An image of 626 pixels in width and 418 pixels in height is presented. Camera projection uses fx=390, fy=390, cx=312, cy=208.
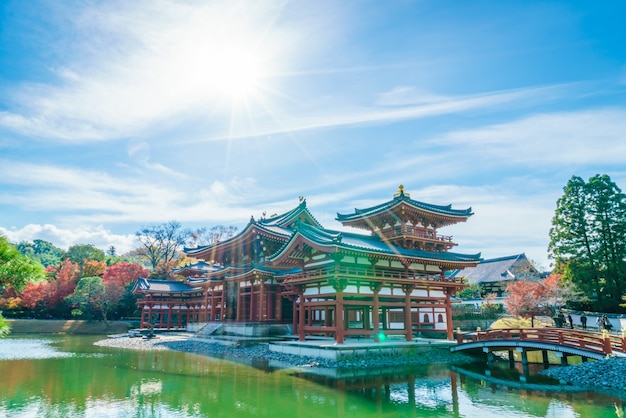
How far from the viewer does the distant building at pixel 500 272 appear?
162 ft

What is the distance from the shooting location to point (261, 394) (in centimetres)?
1459

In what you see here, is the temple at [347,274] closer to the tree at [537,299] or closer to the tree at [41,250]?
the tree at [537,299]

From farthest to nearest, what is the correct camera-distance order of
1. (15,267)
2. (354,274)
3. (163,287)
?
(163,287) → (354,274) → (15,267)

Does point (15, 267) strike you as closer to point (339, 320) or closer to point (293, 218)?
point (339, 320)

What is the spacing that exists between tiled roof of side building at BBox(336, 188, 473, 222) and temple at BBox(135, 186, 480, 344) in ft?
0.25

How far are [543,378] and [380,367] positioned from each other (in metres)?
7.69

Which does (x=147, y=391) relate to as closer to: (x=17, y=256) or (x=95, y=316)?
(x=17, y=256)

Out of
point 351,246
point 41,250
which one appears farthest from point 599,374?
point 41,250

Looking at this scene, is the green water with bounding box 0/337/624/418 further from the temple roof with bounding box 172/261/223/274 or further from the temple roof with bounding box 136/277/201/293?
the temple roof with bounding box 136/277/201/293

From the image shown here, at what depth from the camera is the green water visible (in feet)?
40.8

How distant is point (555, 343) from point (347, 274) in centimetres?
1093

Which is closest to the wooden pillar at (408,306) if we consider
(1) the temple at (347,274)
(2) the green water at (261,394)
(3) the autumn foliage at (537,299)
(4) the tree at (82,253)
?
(1) the temple at (347,274)

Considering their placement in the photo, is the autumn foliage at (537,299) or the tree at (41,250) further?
the tree at (41,250)

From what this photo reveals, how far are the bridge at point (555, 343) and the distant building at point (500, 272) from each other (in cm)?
2595
